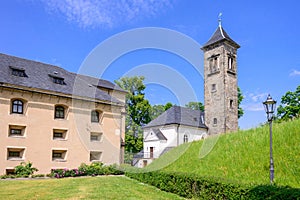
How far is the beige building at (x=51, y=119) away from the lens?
2017 cm

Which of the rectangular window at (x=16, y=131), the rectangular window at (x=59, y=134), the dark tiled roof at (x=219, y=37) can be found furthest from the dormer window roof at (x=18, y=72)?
the dark tiled roof at (x=219, y=37)

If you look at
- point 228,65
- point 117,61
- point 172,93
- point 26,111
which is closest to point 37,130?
point 26,111

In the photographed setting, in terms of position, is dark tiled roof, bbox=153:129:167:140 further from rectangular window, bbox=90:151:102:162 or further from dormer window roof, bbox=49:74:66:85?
dormer window roof, bbox=49:74:66:85

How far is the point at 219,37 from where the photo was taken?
38.2 meters

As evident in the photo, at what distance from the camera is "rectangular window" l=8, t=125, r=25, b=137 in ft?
66.5

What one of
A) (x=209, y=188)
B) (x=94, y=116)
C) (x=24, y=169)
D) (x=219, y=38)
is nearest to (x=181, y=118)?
(x=219, y=38)

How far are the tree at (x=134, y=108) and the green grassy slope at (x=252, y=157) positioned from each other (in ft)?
86.8

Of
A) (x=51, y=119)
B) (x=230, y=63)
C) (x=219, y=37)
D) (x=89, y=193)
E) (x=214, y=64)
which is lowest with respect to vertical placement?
(x=89, y=193)

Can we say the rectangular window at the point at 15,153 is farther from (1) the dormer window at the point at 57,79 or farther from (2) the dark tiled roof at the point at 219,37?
(2) the dark tiled roof at the point at 219,37

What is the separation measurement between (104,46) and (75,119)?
10485 mm

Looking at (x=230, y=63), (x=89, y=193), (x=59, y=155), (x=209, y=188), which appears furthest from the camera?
(x=230, y=63)

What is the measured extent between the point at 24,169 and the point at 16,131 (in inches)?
134

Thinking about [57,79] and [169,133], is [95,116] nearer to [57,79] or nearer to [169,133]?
[57,79]

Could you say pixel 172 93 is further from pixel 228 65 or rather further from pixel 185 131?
pixel 228 65
